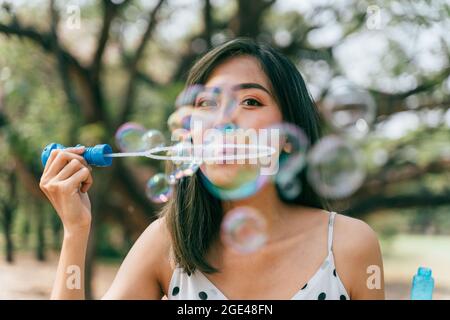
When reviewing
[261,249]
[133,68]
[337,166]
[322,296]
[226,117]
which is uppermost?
[133,68]

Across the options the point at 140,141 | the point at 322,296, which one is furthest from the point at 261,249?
the point at 140,141

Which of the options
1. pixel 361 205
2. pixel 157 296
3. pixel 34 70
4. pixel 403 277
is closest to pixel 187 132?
pixel 157 296

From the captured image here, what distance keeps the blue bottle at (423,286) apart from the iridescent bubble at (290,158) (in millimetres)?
380

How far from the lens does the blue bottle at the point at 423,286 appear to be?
1.29 meters

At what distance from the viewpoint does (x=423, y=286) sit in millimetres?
1286

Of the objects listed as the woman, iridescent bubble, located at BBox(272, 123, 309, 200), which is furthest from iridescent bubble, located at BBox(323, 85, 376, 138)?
the woman

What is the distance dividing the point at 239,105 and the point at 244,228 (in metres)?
0.28

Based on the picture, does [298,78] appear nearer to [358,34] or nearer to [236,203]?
[236,203]

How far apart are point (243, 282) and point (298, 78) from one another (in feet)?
1.64

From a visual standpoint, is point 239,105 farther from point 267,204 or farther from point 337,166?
point 337,166

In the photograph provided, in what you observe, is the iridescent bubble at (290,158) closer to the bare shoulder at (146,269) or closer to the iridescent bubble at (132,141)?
the bare shoulder at (146,269)

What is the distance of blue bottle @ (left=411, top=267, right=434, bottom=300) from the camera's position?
1286 millimetres

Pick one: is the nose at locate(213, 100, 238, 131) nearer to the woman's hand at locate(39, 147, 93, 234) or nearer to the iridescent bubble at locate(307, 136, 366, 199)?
the woman's hand at locate(39, 147, 93, 234)

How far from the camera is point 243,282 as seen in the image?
1401 millimetres
